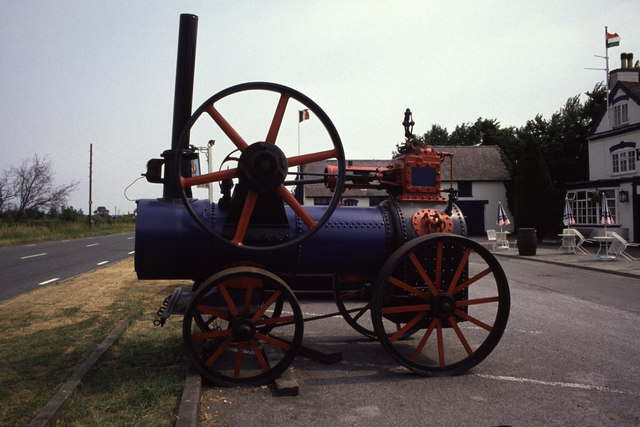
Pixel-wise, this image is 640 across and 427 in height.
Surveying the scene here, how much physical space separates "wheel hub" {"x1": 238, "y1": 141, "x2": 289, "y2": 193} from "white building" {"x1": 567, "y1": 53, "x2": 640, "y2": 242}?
24.1 meters

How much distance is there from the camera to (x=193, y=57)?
5562 millimetres

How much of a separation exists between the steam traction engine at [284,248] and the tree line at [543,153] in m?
8.82

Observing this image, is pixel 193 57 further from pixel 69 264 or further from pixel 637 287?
pixel 69 264

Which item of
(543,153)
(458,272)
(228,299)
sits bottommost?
(228,299)

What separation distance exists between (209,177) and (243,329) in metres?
1.39

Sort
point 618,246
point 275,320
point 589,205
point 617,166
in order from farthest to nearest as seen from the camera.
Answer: point 589,205 < point 617,166 < point 618,246 < point 275,320

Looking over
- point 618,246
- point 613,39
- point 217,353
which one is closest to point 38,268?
point 217,353

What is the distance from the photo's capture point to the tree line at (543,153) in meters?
29.4

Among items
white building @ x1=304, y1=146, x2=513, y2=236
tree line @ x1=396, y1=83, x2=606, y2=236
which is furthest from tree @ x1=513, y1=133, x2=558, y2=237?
white building @ x1=304, y1=146, x2=513, y2=236

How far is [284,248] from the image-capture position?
452 centimetres

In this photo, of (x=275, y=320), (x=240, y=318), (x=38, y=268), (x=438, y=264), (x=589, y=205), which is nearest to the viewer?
(x=240, y=318)

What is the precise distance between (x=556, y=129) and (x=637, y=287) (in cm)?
3320

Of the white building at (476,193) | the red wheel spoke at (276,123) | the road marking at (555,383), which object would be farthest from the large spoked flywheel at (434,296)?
the white building at (476,193)

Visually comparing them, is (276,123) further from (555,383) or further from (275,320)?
(555,383)
